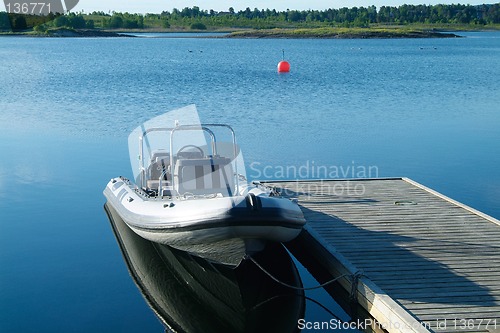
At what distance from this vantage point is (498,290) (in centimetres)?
723

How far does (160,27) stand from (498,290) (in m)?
138

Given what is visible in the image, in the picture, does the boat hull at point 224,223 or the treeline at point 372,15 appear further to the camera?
the treeline at point 372,15

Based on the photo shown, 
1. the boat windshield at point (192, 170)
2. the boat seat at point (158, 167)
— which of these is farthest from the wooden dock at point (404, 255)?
the boat seat at point (158, 167)

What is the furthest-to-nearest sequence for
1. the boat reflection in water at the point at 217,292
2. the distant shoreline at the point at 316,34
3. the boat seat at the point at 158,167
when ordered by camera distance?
the distant shoreline at the point at 316,34 < the boat seat at the point at 158,167 < the boat reflection in water at the point at 217,292

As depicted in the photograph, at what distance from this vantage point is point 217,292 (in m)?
8.64

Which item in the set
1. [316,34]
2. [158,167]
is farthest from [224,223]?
[316,34]

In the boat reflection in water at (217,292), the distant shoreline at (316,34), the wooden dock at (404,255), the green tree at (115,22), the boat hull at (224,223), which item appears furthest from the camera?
the green tree at (115,22)

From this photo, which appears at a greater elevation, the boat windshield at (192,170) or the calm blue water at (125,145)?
the boat windshield at (192,170)

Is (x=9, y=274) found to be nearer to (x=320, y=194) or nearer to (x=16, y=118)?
(x=320, y=194)

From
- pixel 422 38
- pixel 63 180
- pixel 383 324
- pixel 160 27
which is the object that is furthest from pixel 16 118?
pixel 160 27

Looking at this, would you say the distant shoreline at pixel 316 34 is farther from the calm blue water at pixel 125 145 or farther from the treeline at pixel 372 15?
the calm blue water at pixel 125 145

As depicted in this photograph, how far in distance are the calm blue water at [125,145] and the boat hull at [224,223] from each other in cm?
105

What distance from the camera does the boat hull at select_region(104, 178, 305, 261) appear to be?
7.81 m

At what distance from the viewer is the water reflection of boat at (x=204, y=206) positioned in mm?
7867
